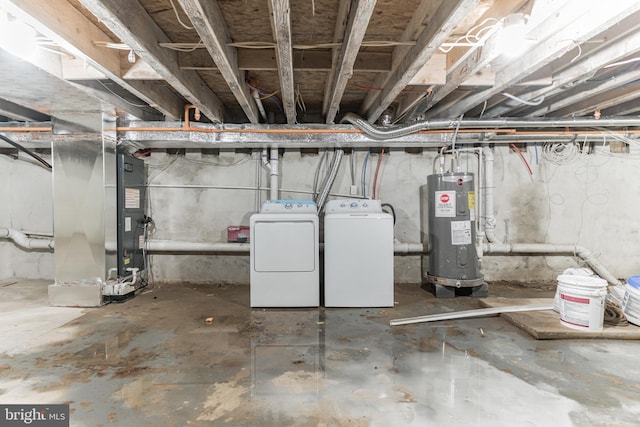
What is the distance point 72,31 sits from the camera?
1.82 m

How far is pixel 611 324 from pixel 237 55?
3.34 meters

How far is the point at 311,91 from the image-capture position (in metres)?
3.12

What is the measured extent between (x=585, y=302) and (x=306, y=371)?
199cm

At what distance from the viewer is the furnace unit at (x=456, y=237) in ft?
10.9

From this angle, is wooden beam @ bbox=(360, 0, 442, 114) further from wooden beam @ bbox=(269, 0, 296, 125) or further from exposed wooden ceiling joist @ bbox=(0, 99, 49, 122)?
exposed wooden ceiling joist @ bbox=(0, 99, 49, 122)

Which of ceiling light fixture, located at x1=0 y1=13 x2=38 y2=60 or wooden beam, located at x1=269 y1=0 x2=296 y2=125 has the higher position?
ceiling light fixture, located at x1=0 y1=13 x2=38 y2=60

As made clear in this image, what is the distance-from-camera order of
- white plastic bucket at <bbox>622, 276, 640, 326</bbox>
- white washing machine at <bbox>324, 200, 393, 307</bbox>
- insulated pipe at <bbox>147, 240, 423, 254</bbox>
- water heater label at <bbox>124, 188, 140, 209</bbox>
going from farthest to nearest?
insulated pipe at <bbox>147, 240, 423, 254</bbox>
water heater label at <bbox>124, 188, 140, 209</bbox>
white washing machine at <bbox>324, 200, 393, 307</bbox>
white plastic bucket at <bbox>622, 276, 640, 326</bbox>

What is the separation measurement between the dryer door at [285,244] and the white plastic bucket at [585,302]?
6.52 ft

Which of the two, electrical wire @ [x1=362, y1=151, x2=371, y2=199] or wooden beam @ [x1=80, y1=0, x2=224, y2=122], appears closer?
wooden beam @ [x1=80, y1=0, x2=224, y2=122]

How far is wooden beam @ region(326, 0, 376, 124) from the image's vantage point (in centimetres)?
151

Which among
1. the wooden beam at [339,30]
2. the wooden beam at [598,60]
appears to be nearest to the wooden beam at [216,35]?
the wooden beam at [339,30]

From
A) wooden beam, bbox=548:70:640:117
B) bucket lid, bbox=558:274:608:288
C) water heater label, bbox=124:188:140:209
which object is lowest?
bucket lid, bbox=558:274:608:288

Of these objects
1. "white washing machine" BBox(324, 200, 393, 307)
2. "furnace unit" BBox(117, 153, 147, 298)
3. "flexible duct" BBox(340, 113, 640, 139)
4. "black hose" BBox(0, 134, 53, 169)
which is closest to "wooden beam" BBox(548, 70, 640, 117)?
"flexible duct" BBox(340, 113, 640, 139)

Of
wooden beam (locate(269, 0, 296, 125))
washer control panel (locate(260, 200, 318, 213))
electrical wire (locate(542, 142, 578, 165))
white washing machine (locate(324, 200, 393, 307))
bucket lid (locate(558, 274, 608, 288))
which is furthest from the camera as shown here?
electrical wire (locate(542, 142, 578, 165))
